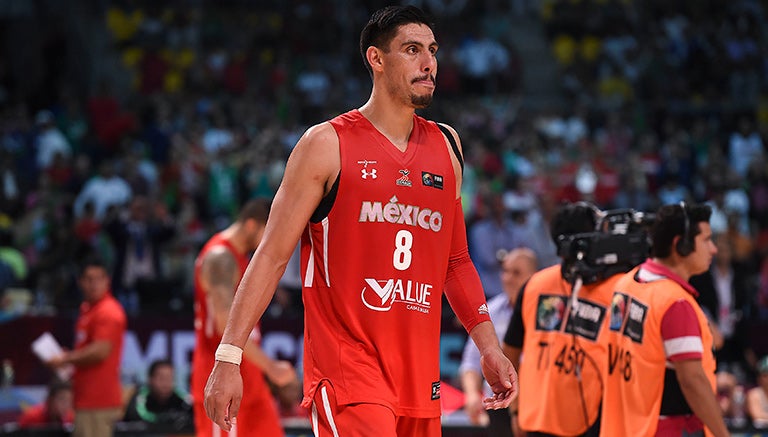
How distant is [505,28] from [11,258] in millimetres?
12672

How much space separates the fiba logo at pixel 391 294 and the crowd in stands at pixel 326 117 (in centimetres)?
939

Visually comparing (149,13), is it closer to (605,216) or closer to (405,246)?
(605,216)

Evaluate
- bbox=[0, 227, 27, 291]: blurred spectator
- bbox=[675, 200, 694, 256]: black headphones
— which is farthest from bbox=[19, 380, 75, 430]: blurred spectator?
bbox=[675, 200, 694, 256]: black headphones

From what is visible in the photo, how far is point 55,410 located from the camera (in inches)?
456

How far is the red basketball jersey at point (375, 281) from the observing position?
4.89 metres

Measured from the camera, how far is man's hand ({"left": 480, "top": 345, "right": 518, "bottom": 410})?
4957 mm

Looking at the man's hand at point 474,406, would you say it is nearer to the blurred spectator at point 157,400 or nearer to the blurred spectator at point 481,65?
the blurred spectator at point 157,400

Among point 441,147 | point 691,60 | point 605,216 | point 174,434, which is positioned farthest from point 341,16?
point 441,147

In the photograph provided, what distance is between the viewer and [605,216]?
7.56 metres

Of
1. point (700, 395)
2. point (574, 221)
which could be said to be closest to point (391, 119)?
point (700, 395)

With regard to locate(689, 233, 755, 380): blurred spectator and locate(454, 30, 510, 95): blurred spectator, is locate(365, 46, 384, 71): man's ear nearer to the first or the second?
locate(689, 233, 755, 380): blurred spectator

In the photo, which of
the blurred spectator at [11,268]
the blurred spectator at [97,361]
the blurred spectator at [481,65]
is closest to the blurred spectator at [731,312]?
the blurred spectator at [97,361]

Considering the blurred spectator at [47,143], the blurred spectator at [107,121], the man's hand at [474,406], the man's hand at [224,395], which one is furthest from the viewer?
the blurred spectator at [107,121]

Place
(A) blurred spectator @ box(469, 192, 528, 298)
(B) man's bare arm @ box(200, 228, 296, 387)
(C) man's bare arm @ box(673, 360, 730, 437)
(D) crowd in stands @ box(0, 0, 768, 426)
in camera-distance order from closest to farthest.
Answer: (C) man's bare arm @ box(673, 360, 730, 437), (B) man's bare arm @ box(200, 228, 296, 387), (A) blurred spectator @ box(469, 192, 528, 298), (D) crowd in stands @ box(0, 0, 768, 426)
